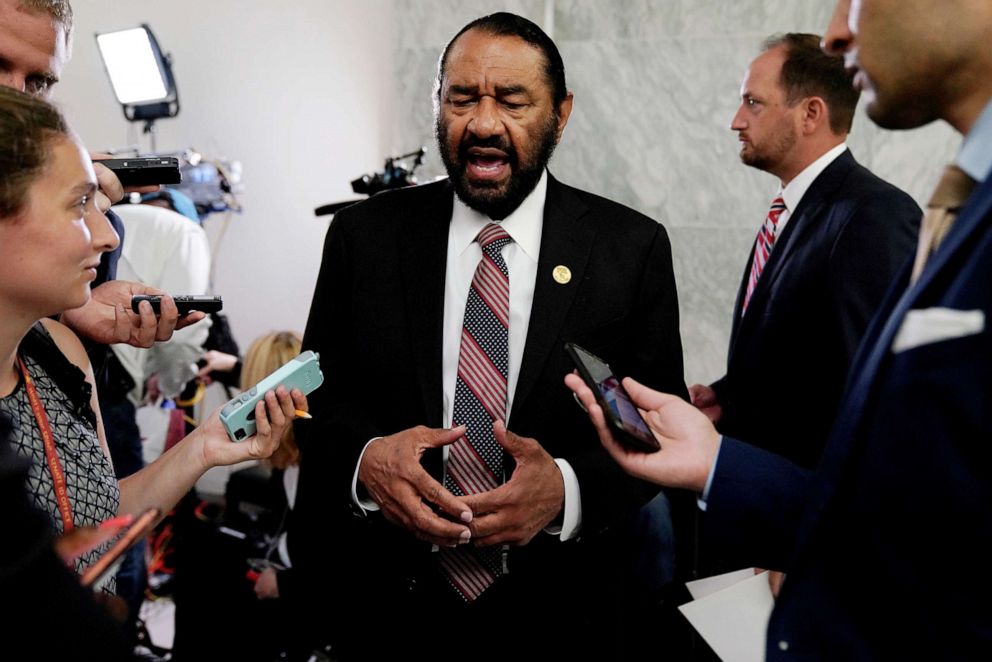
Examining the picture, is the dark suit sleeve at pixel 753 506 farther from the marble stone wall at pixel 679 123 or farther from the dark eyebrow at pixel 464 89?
the marble stone wall at pixel 679 123

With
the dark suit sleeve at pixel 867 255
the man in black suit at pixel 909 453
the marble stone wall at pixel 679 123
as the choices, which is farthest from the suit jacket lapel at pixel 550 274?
the marble stone wall at pixel 679 123

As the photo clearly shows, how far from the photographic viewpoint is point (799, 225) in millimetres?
2199

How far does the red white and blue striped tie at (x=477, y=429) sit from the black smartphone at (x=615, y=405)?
0.39 m

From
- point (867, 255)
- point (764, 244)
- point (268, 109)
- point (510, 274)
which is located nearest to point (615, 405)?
point (510, 274)

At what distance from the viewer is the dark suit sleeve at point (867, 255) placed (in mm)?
1917

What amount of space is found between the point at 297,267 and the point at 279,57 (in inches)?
42.0

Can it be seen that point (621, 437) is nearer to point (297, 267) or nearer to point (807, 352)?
point (807, 352)

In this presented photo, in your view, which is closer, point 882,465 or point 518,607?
point 882,465

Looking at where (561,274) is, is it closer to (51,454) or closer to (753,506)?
(753,506)

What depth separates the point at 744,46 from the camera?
3221mm

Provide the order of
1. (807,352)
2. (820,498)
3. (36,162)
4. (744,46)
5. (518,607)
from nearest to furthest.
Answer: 1. (820,498)
2. (36,162)
3. (518,607)
4. (807,352)
5. (744,46)

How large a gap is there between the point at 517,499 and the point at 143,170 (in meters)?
0.94

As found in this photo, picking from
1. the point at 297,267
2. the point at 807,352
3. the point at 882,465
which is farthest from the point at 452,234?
the point at 297,267

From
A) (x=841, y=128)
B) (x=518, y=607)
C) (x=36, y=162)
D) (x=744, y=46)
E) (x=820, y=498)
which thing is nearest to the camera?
(x=820, y=498)
